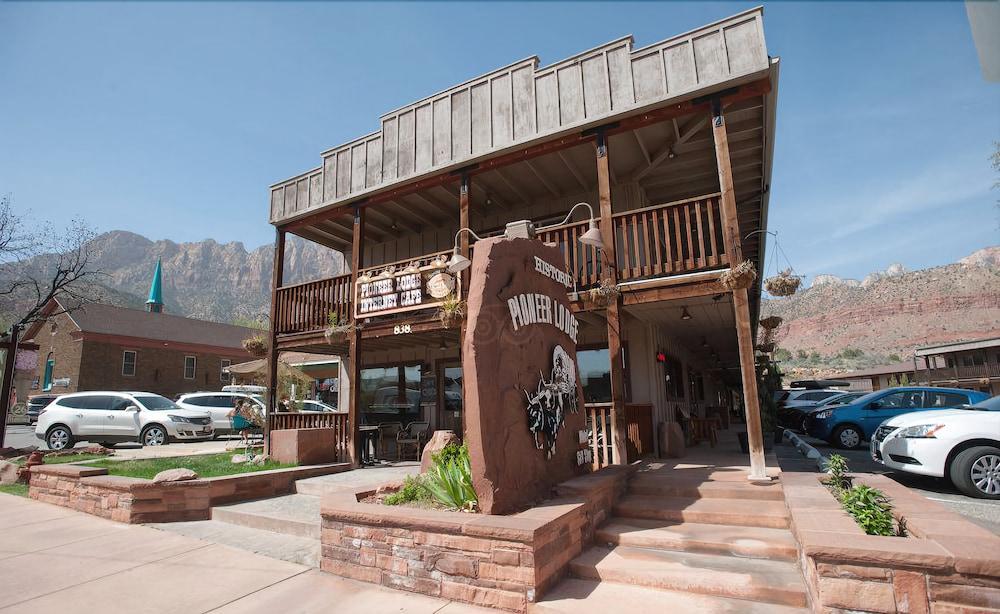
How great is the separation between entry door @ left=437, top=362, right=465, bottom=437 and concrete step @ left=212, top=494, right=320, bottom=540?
4.58 m

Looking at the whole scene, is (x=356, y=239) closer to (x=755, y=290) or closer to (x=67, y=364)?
(x=755, y=290)

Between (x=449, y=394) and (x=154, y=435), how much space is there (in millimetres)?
10175

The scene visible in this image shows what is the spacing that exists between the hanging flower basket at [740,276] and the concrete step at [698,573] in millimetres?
3644

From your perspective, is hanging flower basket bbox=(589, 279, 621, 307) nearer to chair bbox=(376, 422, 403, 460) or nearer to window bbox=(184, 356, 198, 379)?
chair bbox=(376, 422, 403, 460)

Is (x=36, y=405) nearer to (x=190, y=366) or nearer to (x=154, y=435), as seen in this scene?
(x=190, y=366)

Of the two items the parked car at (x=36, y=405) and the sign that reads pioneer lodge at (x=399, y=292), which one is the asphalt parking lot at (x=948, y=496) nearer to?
the sign that reads pioneer lodge at (x=399, y=292)

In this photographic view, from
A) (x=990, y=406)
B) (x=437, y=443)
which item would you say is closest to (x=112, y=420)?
(x=437, y=443)

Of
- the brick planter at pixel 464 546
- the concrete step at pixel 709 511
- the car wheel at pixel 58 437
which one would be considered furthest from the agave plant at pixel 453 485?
the car wheel at pixel 58 437

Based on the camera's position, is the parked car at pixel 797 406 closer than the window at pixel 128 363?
Yes

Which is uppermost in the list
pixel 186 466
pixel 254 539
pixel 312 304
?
pixel 312 304

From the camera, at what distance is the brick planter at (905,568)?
9.63ft

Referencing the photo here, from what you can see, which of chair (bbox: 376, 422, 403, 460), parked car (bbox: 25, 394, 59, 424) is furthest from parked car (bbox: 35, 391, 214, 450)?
parked car (bbox: 25, 394, 59, 424)

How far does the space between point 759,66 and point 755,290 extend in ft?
26.8

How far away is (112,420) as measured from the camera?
14688 millimetres
